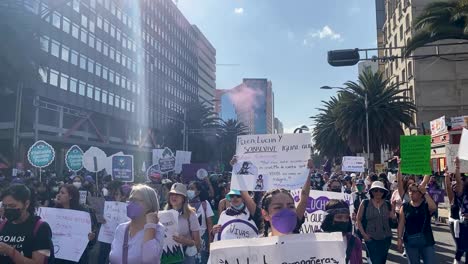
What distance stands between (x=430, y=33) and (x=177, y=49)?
7292 centimetres

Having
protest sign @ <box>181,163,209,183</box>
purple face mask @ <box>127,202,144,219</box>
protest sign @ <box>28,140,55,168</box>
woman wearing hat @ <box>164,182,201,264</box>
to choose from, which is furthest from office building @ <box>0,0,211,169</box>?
purple face mask @ <box>127,202,144,219</box>

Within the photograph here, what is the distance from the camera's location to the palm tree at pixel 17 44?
2145 centimetres

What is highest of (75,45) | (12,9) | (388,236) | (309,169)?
(75,45)

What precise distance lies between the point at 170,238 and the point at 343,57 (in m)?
8.34

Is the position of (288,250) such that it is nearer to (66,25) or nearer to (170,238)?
(170,238)

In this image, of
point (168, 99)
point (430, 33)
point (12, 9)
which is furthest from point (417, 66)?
point (168, 99)

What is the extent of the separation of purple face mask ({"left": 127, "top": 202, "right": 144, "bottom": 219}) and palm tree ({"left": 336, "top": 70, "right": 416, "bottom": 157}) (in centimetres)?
3196

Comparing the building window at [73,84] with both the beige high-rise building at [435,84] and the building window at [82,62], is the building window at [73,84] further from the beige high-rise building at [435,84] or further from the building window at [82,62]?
the beige high-rise building at [435,84]

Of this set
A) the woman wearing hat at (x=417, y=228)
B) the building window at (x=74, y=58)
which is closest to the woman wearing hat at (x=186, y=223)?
the woman wearing hat at (x=417, y=228)

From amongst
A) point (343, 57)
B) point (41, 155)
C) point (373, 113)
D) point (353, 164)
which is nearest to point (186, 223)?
point (343, 57)

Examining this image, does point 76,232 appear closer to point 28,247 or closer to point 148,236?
point 28,247

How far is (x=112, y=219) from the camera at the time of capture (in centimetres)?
696

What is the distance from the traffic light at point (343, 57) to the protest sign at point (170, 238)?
7.94m

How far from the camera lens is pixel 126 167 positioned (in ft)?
43.8
